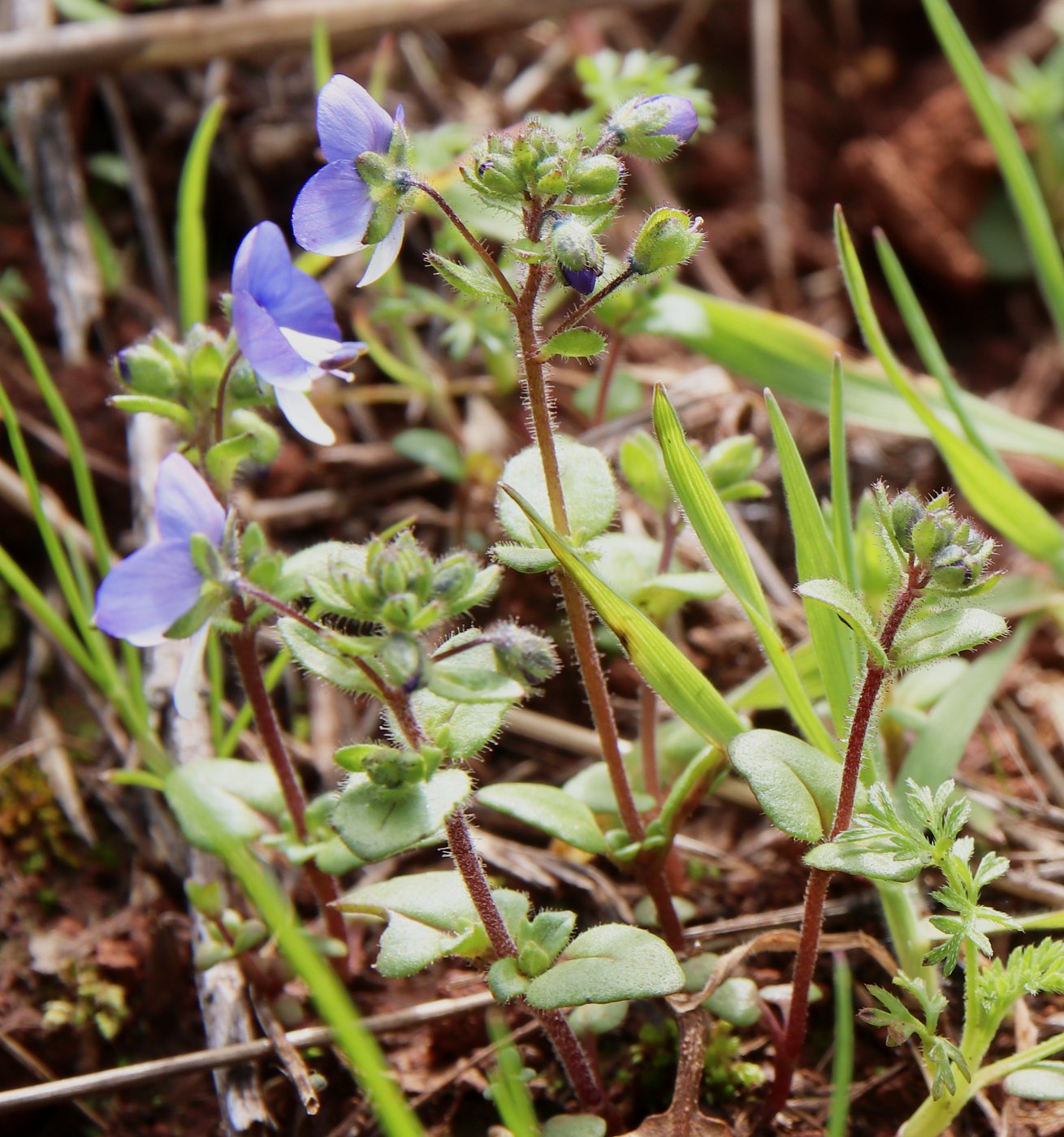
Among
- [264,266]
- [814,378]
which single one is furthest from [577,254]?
[814,378]

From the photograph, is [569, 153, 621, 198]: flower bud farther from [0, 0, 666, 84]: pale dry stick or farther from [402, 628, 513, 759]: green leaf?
[0, 0, 666, 84]: pale dry stick

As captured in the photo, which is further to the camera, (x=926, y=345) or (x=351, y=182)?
(x=926, y=345)

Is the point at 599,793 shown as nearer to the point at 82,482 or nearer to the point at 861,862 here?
the point at 861,862

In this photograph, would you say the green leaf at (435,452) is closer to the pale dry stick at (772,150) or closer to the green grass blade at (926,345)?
the green grass blade at (926,345)

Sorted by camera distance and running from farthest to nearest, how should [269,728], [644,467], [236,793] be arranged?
[644,467] < [236,793] < [269,728]

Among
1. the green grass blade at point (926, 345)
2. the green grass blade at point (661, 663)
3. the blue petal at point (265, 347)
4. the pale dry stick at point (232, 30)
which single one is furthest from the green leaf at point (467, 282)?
the pale dry stick at point (232, 30)

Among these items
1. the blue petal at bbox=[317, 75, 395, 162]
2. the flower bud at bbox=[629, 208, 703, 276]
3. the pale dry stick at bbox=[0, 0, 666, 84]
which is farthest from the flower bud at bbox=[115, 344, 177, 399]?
the pale dry stick at bbox=[0, 0, 666, 84]
